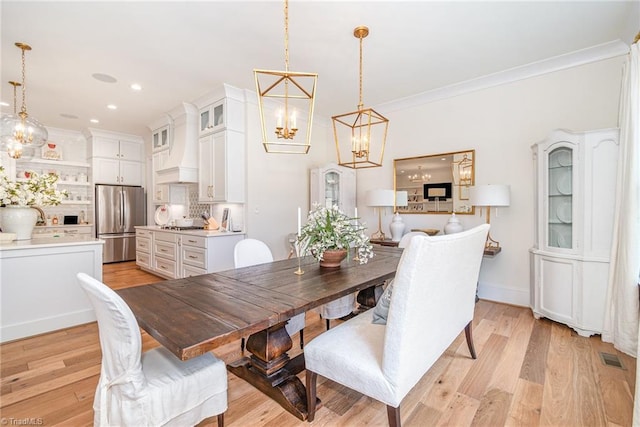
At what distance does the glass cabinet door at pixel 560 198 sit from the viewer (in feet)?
9.25

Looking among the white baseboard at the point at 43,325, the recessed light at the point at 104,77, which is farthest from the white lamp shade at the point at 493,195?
the recessed light at the point at 104,77

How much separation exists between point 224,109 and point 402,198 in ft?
9.33

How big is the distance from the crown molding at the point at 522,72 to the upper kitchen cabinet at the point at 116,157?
5.67 m

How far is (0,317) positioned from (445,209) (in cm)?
488

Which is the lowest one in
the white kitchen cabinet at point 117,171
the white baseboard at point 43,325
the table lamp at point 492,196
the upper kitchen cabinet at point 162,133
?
the white baseboard at point 43,325

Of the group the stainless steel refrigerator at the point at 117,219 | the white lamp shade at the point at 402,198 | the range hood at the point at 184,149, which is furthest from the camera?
the stainless steel refrigerator at the point at 117,219

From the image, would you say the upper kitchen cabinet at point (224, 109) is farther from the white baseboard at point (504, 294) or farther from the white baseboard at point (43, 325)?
the white baseboard at point (504, 294)

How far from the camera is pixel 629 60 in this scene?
7.55 ft

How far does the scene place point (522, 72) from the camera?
3357 millimetres

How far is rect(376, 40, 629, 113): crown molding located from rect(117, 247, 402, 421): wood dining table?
2852 millimetres

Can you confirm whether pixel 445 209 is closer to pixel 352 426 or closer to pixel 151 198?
pixel 352 426

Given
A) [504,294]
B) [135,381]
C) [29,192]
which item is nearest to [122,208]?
[29,192]

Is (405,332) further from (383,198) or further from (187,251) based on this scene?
(187,251)

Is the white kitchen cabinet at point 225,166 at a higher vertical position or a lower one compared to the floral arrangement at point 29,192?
higher
